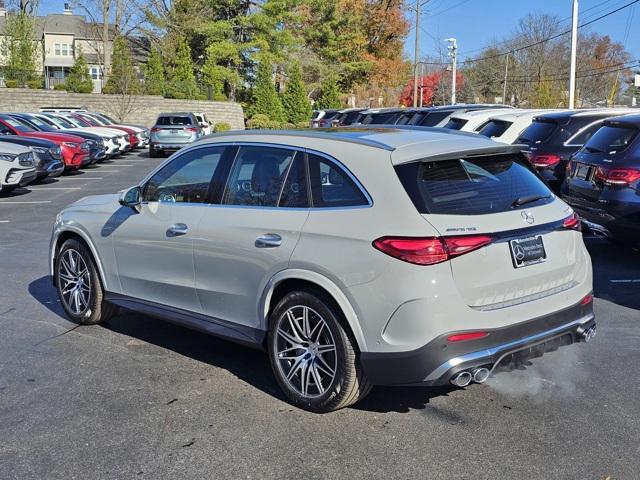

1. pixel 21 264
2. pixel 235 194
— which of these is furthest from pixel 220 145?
pixel 21 264

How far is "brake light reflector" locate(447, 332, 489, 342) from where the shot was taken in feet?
12.5

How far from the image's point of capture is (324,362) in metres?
4.26

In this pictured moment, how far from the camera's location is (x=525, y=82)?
74.8 m

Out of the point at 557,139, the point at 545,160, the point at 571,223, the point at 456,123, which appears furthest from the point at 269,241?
the point at 456,123

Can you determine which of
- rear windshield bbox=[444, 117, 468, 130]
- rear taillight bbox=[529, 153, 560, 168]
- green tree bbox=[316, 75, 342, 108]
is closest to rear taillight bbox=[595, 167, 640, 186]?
rear taillight bbox=[529, 153, 560, 168]

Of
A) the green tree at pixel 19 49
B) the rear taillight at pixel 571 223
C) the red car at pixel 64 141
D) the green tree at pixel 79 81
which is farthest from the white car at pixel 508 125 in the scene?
the green tree at pixel 19 49

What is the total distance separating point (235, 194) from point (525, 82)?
247ft

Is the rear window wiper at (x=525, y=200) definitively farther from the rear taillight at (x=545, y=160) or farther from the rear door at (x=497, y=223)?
the rear taillight at (x=545, y=160)

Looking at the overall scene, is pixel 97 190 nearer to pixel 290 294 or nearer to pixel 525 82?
pixel 290 294

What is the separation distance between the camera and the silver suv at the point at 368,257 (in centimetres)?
383

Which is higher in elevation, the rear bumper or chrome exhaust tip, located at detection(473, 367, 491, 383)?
the rear bumper

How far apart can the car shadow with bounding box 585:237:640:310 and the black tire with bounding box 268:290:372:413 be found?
3.69m

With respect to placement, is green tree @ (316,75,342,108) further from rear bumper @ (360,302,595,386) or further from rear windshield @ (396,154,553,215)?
rear bumper @ (360,302,595,386)

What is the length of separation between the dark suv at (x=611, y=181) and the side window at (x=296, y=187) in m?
4.45
